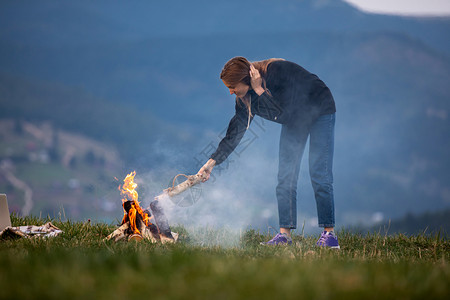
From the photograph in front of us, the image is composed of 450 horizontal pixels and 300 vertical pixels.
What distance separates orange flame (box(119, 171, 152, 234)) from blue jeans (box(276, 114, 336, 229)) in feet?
6.11

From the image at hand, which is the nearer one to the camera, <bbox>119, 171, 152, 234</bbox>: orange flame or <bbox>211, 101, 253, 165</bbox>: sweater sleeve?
<bbox>119, 171, 152, 234</bbox>: orange flame

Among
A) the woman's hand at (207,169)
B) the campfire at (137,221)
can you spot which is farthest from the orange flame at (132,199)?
the woman's hand at (207,169)

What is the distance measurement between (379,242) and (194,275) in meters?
4.77

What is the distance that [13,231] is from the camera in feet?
16.6

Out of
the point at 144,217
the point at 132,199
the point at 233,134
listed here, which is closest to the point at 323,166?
the point at 233,134

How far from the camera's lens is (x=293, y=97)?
500 centimetres

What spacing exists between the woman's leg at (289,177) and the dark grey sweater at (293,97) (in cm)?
20

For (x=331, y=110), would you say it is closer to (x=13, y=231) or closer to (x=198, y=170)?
(x=198, y=170)

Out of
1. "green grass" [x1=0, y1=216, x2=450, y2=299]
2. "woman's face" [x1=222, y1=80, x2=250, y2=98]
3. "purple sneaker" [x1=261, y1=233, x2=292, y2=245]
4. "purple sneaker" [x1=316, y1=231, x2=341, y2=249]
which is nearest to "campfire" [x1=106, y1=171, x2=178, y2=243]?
"purple sneaker" [x1=261, y1=233, x2=292, y2=245]

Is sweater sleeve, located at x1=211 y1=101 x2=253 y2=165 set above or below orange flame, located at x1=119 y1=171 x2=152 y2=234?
above

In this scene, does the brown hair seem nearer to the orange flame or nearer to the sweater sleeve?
the sweater sleeve

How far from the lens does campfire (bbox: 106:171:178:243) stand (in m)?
4.92

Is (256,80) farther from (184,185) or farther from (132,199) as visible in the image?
(132,199)

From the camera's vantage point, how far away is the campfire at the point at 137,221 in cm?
492
